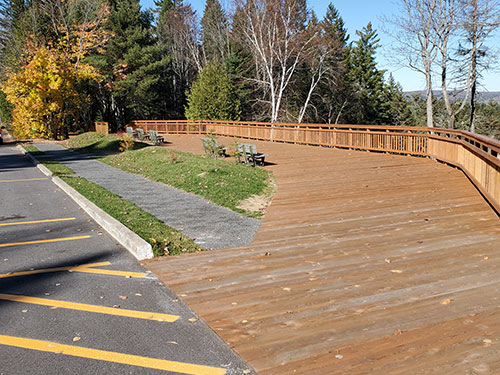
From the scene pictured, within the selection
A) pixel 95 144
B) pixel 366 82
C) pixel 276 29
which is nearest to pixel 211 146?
pixel 95 144

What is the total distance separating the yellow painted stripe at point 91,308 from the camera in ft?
15.6

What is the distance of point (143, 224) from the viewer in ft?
27.7

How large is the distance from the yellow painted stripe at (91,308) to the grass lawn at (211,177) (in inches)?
185

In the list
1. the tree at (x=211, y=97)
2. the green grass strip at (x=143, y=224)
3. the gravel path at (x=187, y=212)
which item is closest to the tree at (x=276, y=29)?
the tree at (x=211, y=97)

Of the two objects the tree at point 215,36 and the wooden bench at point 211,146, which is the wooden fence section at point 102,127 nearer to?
the tree at point 215,36

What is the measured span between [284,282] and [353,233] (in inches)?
101

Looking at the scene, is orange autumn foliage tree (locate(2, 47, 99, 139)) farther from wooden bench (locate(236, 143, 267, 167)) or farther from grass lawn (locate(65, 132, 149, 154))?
wooden bench (locate(236, 143, 267, 167))

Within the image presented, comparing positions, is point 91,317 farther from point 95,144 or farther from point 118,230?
point 95,144

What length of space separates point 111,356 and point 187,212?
5.91 m

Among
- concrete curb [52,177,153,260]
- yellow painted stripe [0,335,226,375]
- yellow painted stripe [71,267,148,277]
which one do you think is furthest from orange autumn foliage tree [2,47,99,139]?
yellow painted stripe [0,335,226,375]

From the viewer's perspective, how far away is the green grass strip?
280 inches

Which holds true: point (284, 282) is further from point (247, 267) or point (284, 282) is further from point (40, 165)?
point (40, 165)

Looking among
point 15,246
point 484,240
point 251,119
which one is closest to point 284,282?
point 484,240

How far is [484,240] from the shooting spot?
7.16 meters
